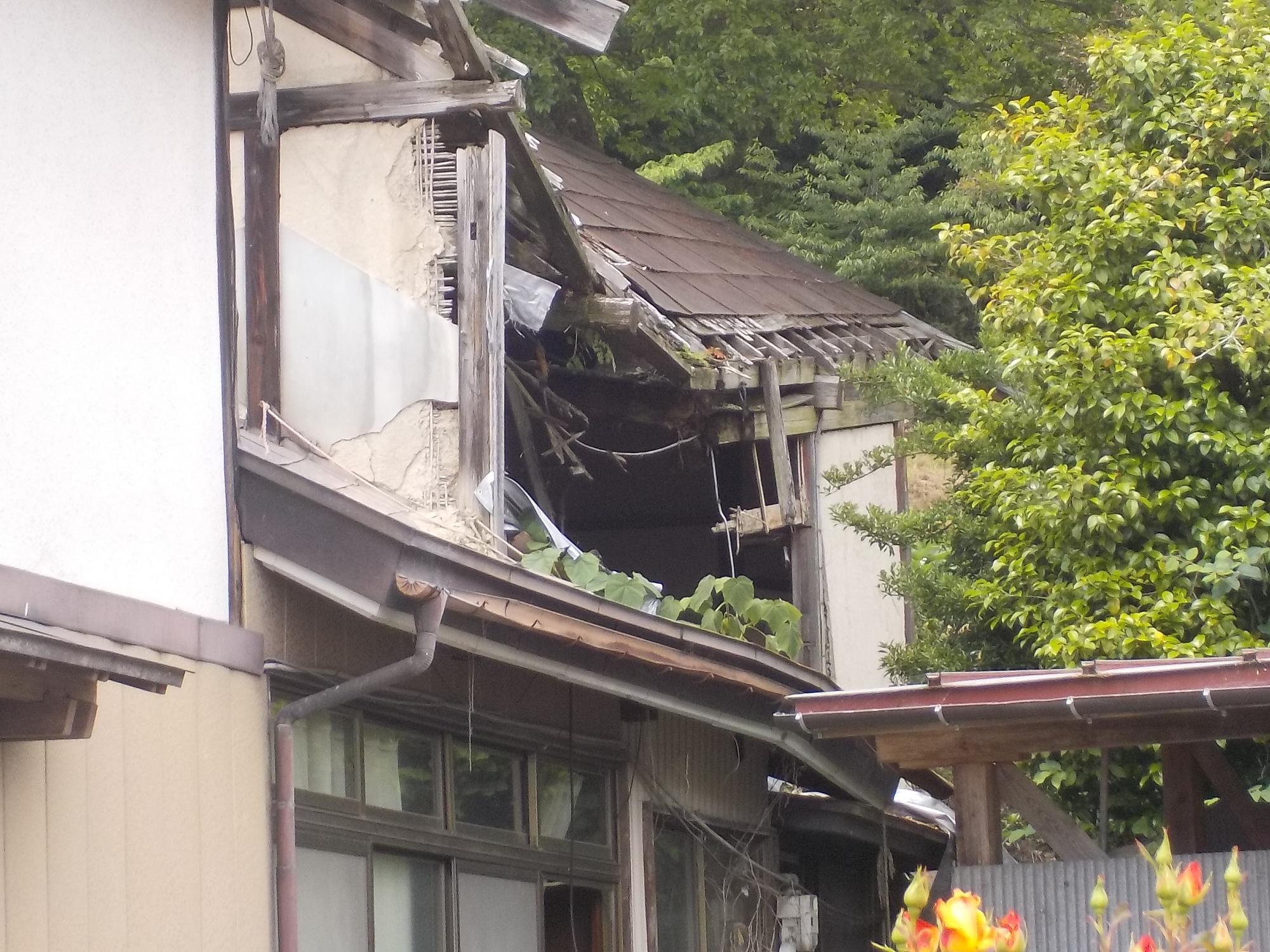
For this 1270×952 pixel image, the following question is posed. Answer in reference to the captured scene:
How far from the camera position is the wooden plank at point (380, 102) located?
7.26 metres

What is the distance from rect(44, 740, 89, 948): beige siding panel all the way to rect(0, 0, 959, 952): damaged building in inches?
0.5

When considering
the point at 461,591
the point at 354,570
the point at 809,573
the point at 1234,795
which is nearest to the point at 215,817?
the point at 354,570

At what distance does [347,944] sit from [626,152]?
15092 mm

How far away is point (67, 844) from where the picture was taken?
17.0ft

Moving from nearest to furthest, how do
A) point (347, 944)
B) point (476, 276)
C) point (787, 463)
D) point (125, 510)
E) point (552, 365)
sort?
point (125, 510), point (347, 944), point (476, 276), point (552, 365), point (787, 463)

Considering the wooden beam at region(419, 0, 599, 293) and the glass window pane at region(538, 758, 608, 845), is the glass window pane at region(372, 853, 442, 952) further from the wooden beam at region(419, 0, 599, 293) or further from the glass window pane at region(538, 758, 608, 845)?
the wooden beam at region(419, 0, 599, 293)

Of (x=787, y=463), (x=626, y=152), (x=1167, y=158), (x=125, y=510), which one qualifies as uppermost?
A: (x=626, y=152)

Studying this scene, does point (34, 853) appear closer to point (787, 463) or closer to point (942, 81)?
point (787, 463)

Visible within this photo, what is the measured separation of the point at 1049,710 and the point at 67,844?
3.30 metres

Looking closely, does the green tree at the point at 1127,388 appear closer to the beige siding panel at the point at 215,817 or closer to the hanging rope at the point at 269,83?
the hanging rope at the point at 269,83

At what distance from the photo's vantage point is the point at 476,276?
760 centimetres

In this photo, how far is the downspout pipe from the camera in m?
5.89

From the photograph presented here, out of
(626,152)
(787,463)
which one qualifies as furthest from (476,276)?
(626,152)

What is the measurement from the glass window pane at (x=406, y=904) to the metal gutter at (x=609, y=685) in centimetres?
93
